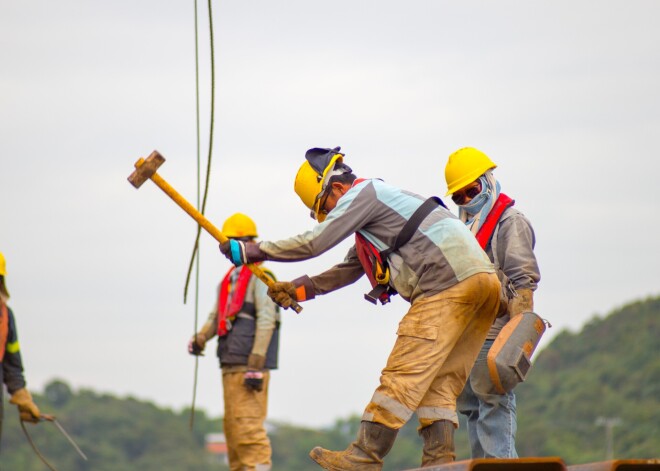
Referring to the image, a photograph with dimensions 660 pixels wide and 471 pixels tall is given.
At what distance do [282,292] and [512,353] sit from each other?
4.60 feet

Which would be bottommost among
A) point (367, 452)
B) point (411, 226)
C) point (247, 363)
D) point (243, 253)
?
point (367, 452)

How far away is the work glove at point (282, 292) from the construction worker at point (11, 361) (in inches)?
178

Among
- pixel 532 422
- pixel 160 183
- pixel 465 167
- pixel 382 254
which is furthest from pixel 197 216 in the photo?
pixel 532 422

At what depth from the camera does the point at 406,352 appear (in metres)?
8.08

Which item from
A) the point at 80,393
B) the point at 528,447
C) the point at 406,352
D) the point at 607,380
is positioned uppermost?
the point at 80,393

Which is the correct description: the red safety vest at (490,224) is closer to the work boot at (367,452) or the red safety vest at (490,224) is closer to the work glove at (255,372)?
the work boot at (367,452)

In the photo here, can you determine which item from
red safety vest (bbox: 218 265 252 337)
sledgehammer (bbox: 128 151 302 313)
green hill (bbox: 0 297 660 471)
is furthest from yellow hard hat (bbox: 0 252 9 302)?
green hill (bbox: 0 297 660 471)

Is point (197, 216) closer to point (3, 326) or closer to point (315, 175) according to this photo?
point (315, 175)

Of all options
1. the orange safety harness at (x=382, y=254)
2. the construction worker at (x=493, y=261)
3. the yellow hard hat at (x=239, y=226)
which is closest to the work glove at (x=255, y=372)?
the yellow hard hat at (x=239, y=226)

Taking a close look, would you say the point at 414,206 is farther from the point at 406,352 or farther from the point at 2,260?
the point at 2,260

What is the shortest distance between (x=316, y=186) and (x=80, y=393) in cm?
6009

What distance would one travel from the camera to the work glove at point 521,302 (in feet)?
29.0

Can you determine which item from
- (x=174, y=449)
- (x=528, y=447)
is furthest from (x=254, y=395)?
(x=174, y=449)

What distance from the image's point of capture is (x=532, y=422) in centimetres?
4138
